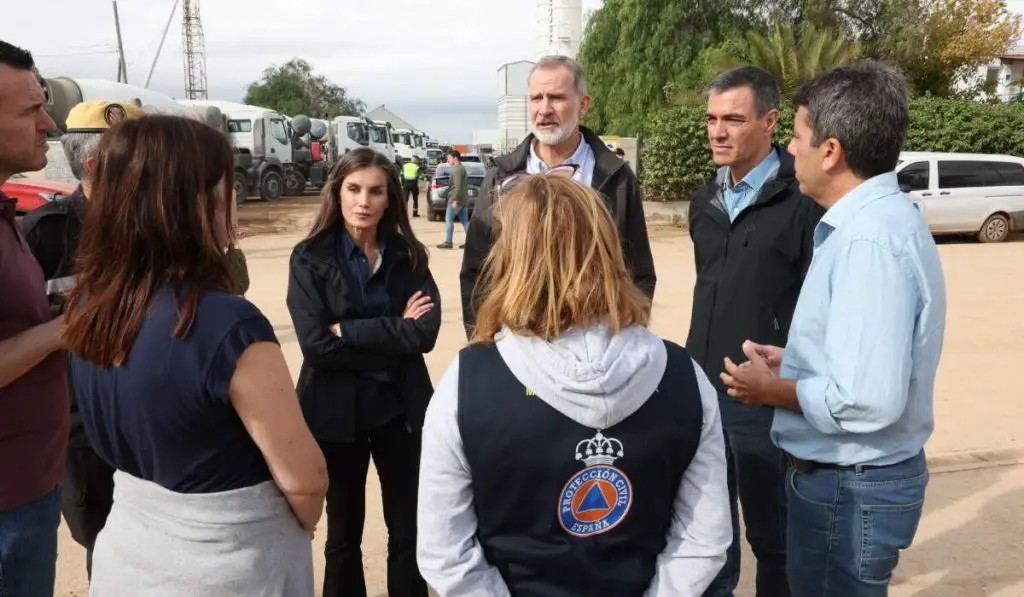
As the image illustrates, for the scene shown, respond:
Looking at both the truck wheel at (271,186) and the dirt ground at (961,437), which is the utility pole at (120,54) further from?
the dirt ground at (961,437)

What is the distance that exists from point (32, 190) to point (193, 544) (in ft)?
34.5

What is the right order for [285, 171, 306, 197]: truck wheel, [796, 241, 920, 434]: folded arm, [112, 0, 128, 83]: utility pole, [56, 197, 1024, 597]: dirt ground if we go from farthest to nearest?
[112, 0, 128, 83]: utility pole → [285, 171, 306, 197]: truck wheel → [56, 197, 1024, 597]: dirt ground → [796, 241, 920, 434]: folded arm

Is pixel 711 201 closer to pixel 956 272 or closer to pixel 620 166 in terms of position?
pixel 620 166

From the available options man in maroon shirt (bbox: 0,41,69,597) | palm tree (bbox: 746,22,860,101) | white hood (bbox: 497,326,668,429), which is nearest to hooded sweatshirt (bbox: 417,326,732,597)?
white hood (bbox: 497,326,668,429)

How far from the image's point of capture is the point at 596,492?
1.50m

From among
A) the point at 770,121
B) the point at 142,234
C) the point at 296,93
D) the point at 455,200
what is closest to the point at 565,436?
the point at 142,234

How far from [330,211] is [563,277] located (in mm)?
1723

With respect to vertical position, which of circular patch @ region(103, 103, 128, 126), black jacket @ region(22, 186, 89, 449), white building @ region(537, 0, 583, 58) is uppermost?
white building @ region(537, 0, 583, 58)

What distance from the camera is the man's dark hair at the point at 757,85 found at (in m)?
2.99

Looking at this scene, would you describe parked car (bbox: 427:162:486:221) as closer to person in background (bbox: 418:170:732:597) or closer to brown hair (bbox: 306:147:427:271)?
brown hair (bbox: 306:147:427:271)

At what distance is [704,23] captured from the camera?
24516 millimetres

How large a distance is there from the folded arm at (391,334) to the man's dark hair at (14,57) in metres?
1.25

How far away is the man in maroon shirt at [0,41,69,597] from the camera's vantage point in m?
1.81

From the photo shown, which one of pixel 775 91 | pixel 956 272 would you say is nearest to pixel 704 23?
pixel 956 272
